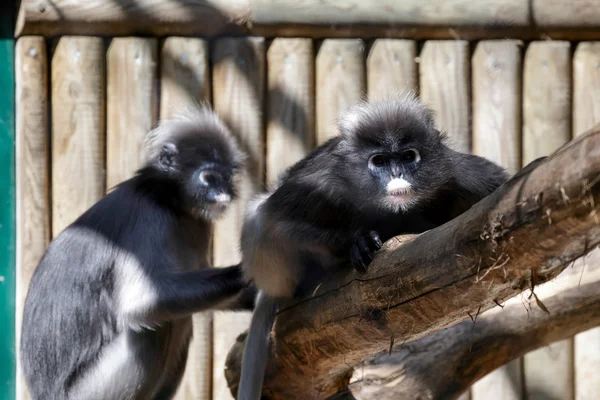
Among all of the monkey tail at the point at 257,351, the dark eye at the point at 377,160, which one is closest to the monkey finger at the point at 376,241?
the dark eye at the point at 377,160

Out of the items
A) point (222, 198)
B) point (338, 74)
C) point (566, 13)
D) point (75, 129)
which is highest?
point (566, 13)

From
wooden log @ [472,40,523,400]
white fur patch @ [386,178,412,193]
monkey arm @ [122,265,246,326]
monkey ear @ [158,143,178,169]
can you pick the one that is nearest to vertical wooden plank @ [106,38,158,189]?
monkey ear @ [158,143,178,169]

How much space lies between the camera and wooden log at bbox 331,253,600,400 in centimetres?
308

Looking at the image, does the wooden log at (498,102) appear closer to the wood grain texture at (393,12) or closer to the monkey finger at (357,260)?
the wood grain texture at (393,12)

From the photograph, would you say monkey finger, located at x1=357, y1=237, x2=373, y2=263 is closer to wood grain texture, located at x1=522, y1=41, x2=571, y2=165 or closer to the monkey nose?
the monkey nose

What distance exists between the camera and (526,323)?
3.12m

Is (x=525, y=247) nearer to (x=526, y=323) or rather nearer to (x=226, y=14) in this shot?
(x=526, y=323)

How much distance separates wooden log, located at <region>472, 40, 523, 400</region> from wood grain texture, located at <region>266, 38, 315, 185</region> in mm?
791

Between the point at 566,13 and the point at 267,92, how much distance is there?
1.44 metres

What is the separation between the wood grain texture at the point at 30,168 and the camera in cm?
387

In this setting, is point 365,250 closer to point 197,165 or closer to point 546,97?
point 197,165

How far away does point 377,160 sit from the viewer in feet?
9.17

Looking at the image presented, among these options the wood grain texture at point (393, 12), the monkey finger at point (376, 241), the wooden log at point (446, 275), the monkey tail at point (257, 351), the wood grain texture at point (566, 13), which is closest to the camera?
the wooden log at point (446, 275)

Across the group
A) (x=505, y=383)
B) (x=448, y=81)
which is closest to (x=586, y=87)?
(x=448, y=81)
